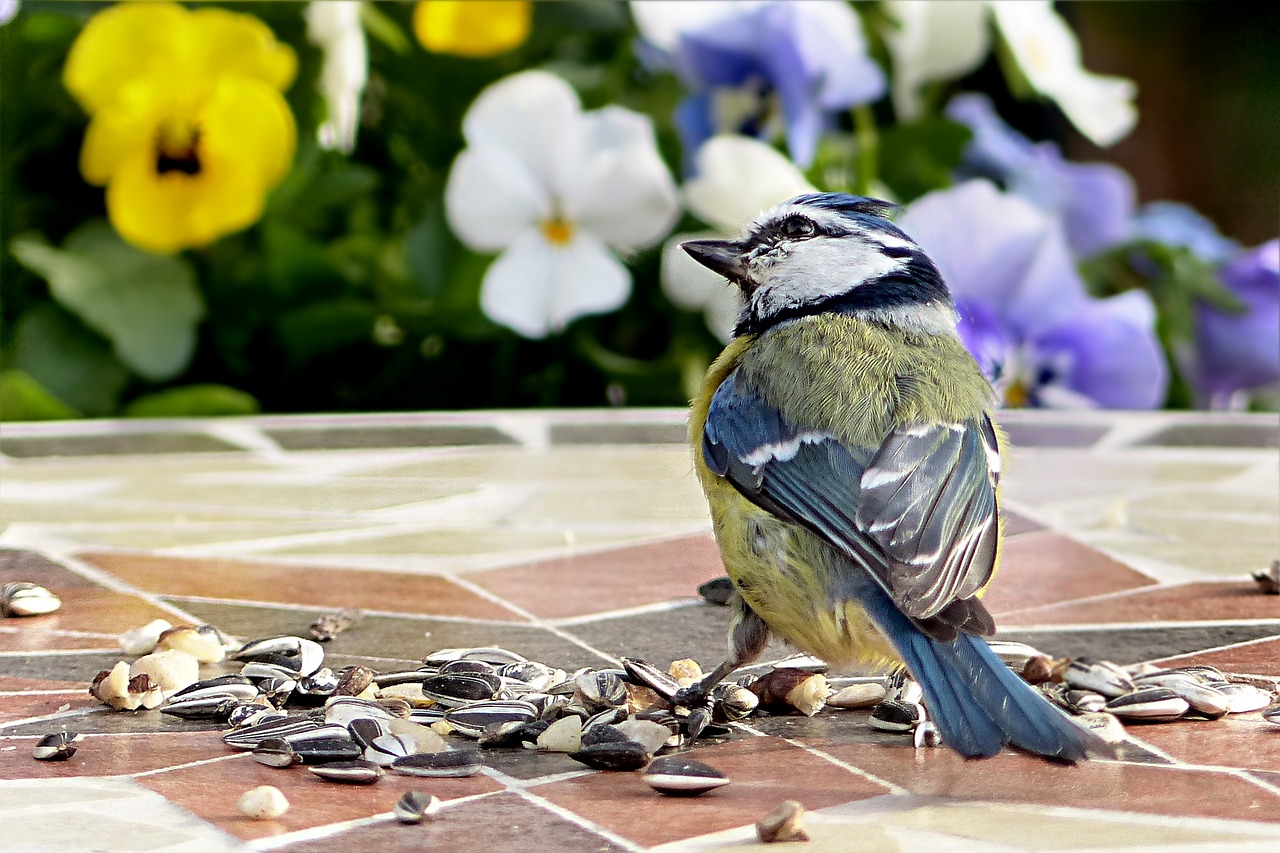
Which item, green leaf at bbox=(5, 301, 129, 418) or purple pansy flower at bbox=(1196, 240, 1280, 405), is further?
purple pansy flower at bbox=(1196, 240, 1280, 405)

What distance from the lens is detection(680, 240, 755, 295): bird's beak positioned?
176cm

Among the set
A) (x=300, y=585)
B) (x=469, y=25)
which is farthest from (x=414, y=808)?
(x=469, y=25)

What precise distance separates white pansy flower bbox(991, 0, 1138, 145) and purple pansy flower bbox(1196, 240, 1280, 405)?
1.30ft

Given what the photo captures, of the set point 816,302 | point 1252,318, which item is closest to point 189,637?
point 816,302

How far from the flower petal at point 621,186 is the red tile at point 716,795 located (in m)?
1.63

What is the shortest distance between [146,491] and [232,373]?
27.8 inches

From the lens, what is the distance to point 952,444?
4.94 ft

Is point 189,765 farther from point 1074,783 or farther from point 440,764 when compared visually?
point 1074,783

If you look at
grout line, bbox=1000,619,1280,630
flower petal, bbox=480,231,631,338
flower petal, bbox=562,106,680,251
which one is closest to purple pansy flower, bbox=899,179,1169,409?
flower petal, bbox=562,106,680,251

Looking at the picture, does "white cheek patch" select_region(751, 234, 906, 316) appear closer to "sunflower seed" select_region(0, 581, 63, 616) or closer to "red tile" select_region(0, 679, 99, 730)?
"red tile" select_region(0, 679, 99, 730)

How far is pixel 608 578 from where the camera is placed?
2.12m

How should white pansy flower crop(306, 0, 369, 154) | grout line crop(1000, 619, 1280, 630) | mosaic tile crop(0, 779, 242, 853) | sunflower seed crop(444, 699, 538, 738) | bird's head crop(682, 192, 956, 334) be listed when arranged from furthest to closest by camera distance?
1. white pansy flower crop(306, 0, 369, 154)
2. grout line crop(1000, 619, 1280, 630)
3. bird's head crop(682, 192, 956, 334)
4. sunflower seed crop(444, 699, 538, 738)
5. mosaic tile crop(0, 779, 242, 853)

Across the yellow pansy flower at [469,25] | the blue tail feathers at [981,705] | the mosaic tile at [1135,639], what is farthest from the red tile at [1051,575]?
the yellow pansy flower at [469,25]

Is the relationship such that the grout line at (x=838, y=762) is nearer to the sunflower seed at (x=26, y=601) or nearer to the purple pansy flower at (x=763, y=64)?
the sunflower seed at (x=26, y=601)
